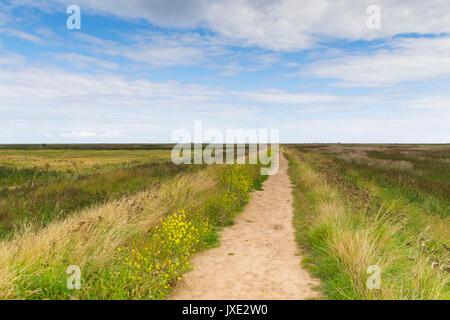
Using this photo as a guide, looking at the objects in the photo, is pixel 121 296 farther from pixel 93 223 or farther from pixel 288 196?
pixel 288 196

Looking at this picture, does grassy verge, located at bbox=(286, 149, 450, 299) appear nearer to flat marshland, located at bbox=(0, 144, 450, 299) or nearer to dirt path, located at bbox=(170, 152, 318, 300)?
flat marshland, located at bbox=(0, 144, 450, 299)

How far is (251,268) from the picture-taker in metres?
5.39

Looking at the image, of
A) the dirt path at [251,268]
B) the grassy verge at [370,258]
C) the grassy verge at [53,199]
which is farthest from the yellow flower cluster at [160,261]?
the grassy verge at [53,199]

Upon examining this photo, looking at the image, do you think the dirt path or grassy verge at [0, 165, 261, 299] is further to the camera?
the dirt path

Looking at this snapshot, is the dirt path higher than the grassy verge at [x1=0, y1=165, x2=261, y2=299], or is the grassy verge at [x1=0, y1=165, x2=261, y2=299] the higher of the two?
the grassy verge at [x1=0, y1=165, x2=261, y2=299]

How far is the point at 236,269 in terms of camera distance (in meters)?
5.36

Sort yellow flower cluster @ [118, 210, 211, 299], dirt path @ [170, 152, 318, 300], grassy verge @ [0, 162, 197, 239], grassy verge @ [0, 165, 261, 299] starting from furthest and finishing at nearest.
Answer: grassy verge @ [0, 162, 197, 239] → dirt path @ [170, 152, 318, 300] → yellow flower cluster @ [118, 210, 211, 299] → grassy verge @ [0, 165, 261, 299]

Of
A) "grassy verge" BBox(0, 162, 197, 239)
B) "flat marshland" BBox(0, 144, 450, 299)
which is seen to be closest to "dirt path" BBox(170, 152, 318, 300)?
"flat marshland" BBox(0, 144, 450, 299)

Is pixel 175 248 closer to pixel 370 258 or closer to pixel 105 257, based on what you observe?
pixel 105 257

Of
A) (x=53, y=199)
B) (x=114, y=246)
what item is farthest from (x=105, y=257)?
(x=53, y=199)

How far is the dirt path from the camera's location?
4.43 m

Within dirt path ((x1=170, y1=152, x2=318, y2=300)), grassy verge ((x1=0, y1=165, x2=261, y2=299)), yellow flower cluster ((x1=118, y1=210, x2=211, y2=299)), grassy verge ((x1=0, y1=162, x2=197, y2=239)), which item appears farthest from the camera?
grassy verge ((x1=0, y1=162, x2=197, y2=239))

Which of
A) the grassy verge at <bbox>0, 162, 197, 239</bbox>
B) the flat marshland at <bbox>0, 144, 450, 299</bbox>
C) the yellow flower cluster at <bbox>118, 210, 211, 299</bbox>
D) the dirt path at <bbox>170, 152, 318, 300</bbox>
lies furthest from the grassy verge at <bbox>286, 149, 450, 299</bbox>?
the grassy verge at <bbox>0, 162, 197, 239</bbox>
